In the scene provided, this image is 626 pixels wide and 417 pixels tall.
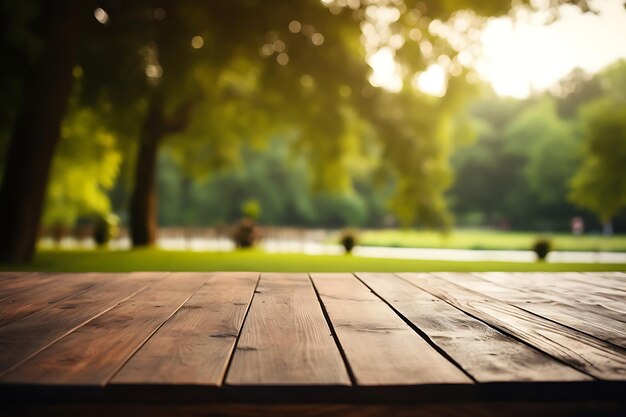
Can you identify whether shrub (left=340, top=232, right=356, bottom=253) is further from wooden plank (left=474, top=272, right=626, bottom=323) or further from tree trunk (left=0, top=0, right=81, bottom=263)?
wooden plank (left=474, top=272, right=626, bottom=323)

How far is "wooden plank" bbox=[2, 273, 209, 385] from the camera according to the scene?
4.49 ft

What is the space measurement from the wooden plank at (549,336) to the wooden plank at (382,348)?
37 centimetres

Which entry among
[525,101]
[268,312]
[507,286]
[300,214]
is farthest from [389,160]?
[525,101]

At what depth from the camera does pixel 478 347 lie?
1.69m

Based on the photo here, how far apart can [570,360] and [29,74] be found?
12011mm

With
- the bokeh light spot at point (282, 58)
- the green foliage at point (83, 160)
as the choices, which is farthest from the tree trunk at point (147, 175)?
the bokeh light spot at point (282, 58)

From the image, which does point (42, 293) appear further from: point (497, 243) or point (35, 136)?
point (497, 243)

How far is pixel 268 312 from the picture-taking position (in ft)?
7.28

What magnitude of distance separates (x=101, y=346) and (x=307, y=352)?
2.14ft

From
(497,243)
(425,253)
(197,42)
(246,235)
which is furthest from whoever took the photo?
(497,243)

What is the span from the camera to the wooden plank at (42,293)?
2242mm

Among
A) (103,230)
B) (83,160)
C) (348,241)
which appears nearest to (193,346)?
(348,241)

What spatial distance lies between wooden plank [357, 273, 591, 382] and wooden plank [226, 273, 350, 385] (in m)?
0.36

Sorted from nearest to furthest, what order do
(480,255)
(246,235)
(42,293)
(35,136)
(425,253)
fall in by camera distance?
(42,293)
(35,136)
(246,235)
(480,255)
(425,253)
